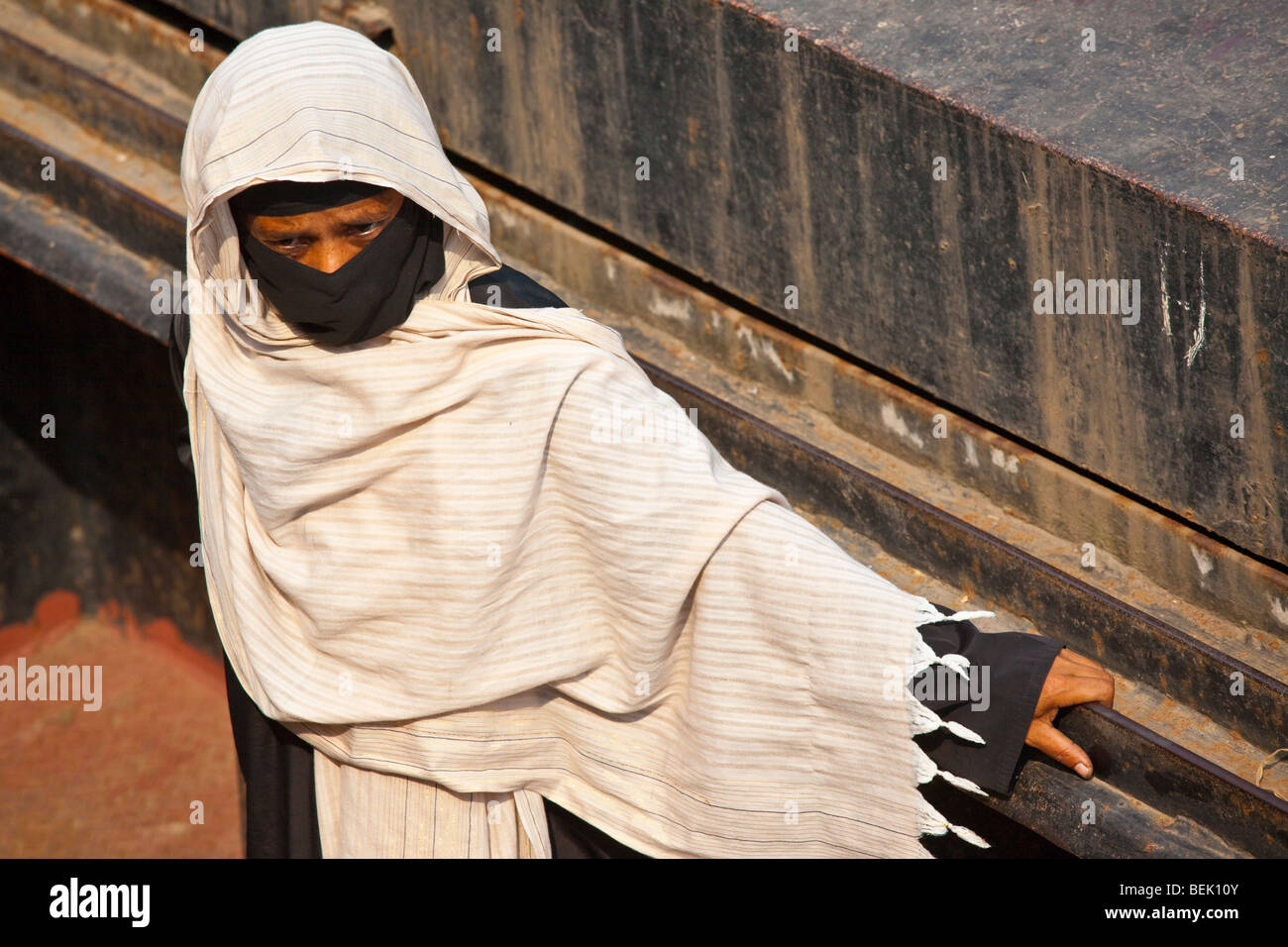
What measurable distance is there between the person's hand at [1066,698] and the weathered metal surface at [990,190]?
0.45m

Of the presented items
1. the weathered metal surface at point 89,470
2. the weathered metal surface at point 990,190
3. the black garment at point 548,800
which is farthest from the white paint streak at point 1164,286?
the weathered metal surface at point 89,470

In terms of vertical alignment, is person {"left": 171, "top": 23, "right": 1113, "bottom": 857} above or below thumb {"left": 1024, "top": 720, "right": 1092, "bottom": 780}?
above

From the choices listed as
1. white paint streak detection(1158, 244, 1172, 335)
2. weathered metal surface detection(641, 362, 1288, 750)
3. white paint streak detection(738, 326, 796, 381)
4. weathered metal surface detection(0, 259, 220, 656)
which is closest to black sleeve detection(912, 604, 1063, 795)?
weathered metal surface detection(641, 362, 1288, 750)

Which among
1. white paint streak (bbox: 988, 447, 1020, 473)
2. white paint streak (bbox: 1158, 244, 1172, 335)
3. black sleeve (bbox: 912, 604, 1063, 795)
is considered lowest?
black sleeve (bbox: 912, 604, 1063, 795)

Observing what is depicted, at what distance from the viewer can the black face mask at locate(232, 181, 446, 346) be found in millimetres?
2152

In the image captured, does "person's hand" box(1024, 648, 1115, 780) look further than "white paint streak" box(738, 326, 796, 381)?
No

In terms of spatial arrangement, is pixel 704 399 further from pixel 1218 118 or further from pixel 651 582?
pixel 1218 118

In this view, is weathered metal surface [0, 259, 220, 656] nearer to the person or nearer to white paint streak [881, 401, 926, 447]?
the person

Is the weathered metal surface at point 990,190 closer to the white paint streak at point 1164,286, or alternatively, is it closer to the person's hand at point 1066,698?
the white paint streak at point 1164,286

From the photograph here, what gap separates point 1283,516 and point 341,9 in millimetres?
2255

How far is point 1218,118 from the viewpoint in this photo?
8.08ft

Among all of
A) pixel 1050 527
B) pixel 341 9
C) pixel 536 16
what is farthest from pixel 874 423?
pixel 341 9

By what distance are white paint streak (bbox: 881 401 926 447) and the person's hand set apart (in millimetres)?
784

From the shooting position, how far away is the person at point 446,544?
2.13 meters
